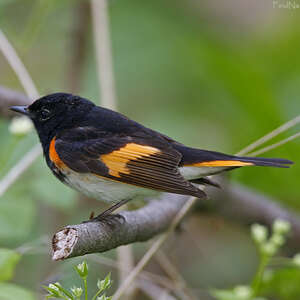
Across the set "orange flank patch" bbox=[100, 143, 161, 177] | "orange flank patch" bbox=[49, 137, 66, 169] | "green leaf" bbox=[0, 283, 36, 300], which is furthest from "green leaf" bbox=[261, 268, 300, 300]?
"green leaf" bbox=[0, 283, 36, 300]

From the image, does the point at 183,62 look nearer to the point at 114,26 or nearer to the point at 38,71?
the point at 114,26

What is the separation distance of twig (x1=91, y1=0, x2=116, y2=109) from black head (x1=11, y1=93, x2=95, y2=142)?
284 mm

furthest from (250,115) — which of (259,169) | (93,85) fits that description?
(93,85)

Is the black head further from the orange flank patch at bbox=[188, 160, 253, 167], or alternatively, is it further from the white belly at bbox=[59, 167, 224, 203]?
the orange flank patch at bbox=[188, 160, 253, 167]

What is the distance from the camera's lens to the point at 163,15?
5695 mm

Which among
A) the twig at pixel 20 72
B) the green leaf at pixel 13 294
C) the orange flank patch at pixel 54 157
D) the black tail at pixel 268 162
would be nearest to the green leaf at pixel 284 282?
the black tail at pixel 268 162

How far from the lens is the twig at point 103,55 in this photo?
339 cm

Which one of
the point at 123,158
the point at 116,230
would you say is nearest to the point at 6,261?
the point at 116,230

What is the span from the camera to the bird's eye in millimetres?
3109

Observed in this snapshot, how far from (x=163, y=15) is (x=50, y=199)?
324 cm

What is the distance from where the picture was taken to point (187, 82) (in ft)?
18.9

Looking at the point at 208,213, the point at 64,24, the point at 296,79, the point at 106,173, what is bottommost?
the point at 208,213

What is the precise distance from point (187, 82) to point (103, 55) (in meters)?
2.36

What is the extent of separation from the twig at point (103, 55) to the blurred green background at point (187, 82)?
0.35 meters
